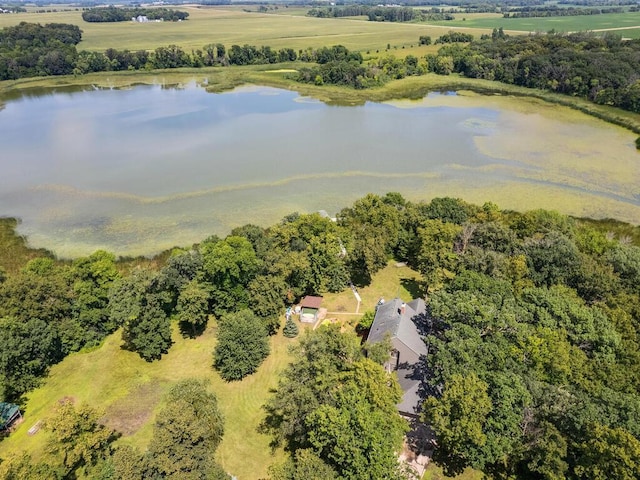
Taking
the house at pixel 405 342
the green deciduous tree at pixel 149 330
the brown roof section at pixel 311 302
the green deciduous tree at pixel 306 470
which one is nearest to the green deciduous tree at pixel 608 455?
the house at pixel 405 342

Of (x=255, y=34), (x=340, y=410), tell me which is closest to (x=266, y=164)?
(x=340, y=410)

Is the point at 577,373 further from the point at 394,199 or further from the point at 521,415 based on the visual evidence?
the point at 394,199

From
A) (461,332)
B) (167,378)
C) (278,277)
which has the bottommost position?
(167,378)

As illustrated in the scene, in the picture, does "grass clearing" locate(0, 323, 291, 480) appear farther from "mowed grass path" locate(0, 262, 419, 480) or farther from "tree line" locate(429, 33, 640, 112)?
"tree line" locate(429, 33, 640, 112)

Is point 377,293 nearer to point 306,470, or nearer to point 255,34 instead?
point 306,470

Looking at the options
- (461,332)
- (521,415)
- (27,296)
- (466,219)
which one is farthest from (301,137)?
(521,415)

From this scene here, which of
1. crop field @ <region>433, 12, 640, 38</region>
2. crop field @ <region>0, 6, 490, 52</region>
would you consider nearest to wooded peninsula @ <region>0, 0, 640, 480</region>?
crop field @ <region>0, 6, 490, 52</region>
